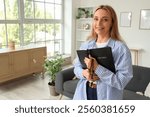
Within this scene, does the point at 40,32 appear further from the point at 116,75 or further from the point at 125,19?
the point at 116,75

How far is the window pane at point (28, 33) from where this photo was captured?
4.38 meters

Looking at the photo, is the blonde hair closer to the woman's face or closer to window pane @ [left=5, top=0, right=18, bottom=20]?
the woman's face

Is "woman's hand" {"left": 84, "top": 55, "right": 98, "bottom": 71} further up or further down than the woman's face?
further down

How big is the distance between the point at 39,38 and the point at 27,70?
127 centimetres

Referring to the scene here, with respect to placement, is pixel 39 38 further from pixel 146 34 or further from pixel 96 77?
pixel 96 77

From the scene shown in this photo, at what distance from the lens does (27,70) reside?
3.80 m

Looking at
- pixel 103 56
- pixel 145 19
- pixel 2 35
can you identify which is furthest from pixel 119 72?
pixel 145 19

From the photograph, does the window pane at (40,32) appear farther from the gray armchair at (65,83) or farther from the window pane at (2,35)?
the gray armchair at (65,83)

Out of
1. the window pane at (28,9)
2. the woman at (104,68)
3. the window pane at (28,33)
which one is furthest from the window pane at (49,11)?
the woman at (104,68)

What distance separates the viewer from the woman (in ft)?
3.32

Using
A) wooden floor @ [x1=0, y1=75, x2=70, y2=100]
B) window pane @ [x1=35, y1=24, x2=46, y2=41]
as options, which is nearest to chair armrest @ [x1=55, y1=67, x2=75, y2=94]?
wooden floor @ [x1=0, y1=75, x2=70, y2=100]

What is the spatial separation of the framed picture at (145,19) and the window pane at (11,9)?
2.98 m

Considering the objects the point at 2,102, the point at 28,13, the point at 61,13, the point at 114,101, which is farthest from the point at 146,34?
the point at 2,102

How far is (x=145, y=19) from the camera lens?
4324 mm
